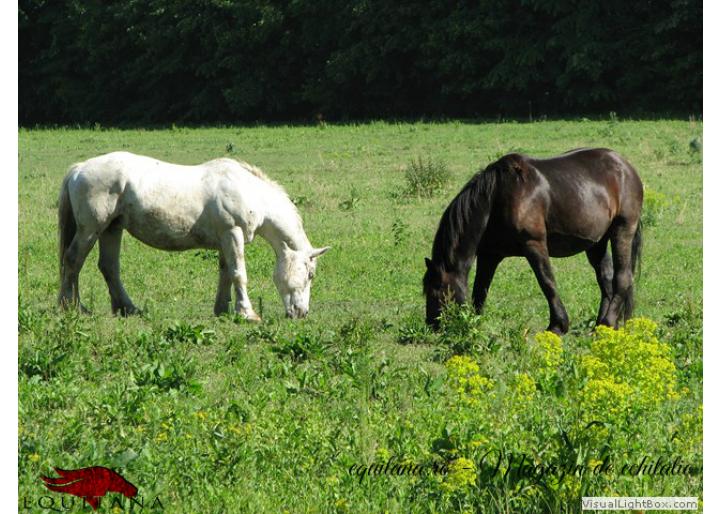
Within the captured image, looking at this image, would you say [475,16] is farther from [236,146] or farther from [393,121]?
[236,146]

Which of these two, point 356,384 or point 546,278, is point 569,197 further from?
point 356,384

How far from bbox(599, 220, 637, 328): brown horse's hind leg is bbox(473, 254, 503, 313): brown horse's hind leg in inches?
43.5

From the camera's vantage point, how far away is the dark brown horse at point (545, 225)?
1084 cm

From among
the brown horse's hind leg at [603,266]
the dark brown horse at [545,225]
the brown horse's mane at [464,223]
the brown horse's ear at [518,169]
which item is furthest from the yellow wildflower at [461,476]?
the brown horse's hind leg at [603,266]

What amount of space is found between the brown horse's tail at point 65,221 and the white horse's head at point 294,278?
214 cm

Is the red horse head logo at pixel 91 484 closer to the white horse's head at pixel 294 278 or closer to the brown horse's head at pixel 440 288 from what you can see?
the brown horse's head at pixel 440 288

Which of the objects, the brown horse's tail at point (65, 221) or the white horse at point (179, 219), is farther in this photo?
the brown horse's tail at point (65, 221)

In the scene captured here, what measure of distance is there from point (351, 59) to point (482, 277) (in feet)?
110

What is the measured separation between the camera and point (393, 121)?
3869cm

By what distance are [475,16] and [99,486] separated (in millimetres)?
36583

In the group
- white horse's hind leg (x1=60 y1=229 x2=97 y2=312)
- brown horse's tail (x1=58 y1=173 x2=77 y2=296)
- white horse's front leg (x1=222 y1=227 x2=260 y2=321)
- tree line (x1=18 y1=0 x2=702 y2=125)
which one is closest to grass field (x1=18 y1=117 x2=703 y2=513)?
white horse's front leg (x1=222 y1=227 x2=260 y2=321)

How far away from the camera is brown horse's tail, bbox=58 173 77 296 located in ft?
40.7

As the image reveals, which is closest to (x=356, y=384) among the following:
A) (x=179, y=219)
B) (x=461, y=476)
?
(x=461, y=476)

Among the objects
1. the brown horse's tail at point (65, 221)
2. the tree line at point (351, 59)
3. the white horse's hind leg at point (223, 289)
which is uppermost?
the tree line at point (351, 59)
